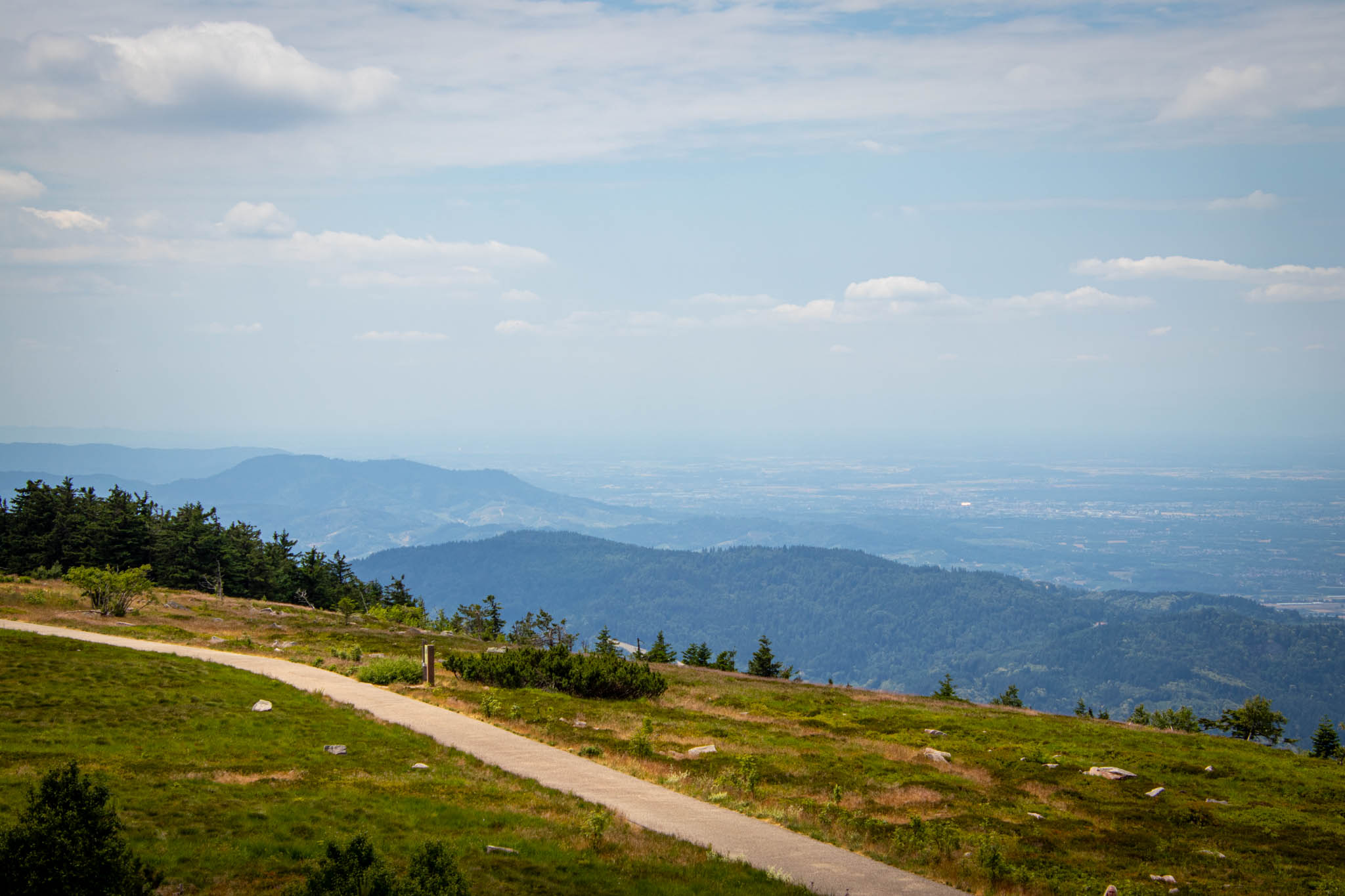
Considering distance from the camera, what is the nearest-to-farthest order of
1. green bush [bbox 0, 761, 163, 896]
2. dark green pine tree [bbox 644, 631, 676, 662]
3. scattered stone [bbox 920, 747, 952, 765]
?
1. green bush [bbox 0, 761, 163, 896]
2. scattered stone [bbox 920, 747, 952, 765]
3. dark green pine tree [bbox 644, 631, 676, 662]

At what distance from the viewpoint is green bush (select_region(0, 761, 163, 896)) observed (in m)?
9.54

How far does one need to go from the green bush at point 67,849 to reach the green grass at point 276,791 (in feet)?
3.10

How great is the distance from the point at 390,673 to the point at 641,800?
17.1 metres

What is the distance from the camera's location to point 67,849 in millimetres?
9703

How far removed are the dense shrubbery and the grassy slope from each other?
149 centimetres

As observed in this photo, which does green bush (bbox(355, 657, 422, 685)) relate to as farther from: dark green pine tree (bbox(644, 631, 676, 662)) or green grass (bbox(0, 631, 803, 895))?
dark green pine tree (bbox(644, 631, 676, 662))

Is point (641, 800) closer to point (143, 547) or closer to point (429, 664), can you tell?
point (429, 664)

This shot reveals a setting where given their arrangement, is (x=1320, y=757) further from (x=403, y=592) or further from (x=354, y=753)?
(x=403, y=592)

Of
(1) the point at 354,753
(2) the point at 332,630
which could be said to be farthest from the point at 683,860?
(2) the point at 332,630

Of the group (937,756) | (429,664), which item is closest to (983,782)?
(937,756)

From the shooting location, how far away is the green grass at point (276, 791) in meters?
13.6

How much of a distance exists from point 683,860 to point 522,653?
23287mm

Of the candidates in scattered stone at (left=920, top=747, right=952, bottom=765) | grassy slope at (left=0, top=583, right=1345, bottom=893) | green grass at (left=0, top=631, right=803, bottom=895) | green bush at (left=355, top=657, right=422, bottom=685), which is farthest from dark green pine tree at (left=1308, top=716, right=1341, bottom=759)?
green bush at (left=355, top=657, right=422, bottom=685)

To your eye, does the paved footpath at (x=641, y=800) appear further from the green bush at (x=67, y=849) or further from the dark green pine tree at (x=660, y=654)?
the dark green pine tree at (x=660, y=654)
